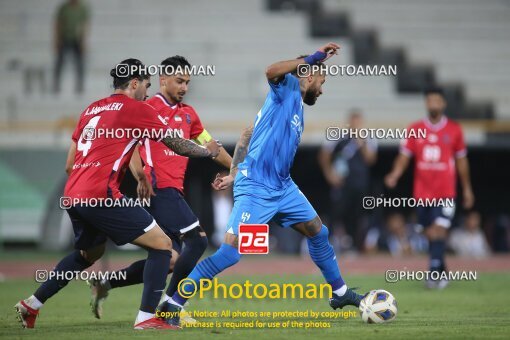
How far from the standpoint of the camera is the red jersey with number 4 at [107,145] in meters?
8.02

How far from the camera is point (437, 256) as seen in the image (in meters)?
13.1

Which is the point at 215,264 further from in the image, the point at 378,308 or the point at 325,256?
the point at 378,308

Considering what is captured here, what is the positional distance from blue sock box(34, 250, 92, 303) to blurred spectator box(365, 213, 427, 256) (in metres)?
12.2

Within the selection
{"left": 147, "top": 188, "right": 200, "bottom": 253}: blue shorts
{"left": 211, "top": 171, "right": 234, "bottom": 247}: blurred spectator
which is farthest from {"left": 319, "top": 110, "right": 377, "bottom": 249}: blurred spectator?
{"left": 147, "top": 188, "right": 200, "bottom": 253}: blue shorts

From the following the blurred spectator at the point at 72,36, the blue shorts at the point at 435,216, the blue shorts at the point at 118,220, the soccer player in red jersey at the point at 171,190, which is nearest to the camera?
the blue shorts at the point at 118,220

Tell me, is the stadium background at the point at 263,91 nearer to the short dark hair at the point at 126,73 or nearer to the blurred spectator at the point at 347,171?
the blurred spectator at the point at 347,171

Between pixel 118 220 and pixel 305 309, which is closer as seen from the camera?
pixel 118 220

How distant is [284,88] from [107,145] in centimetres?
163

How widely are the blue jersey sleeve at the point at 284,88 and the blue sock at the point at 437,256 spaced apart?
17.5 ft

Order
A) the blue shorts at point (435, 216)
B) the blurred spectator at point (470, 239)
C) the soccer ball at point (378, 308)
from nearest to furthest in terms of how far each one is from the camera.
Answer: the soccer ball at point (378, 308)
the blue shorts at point (435, 216)
the blurred spectator at point (470, 239)

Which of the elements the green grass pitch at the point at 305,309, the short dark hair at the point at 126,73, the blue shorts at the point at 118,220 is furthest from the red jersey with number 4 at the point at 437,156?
the blue shorts at the point at 118,220

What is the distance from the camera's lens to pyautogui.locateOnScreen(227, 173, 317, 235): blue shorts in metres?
8.37

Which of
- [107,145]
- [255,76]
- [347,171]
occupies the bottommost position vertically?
[107,145]

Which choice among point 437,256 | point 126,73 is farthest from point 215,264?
point 437,256
